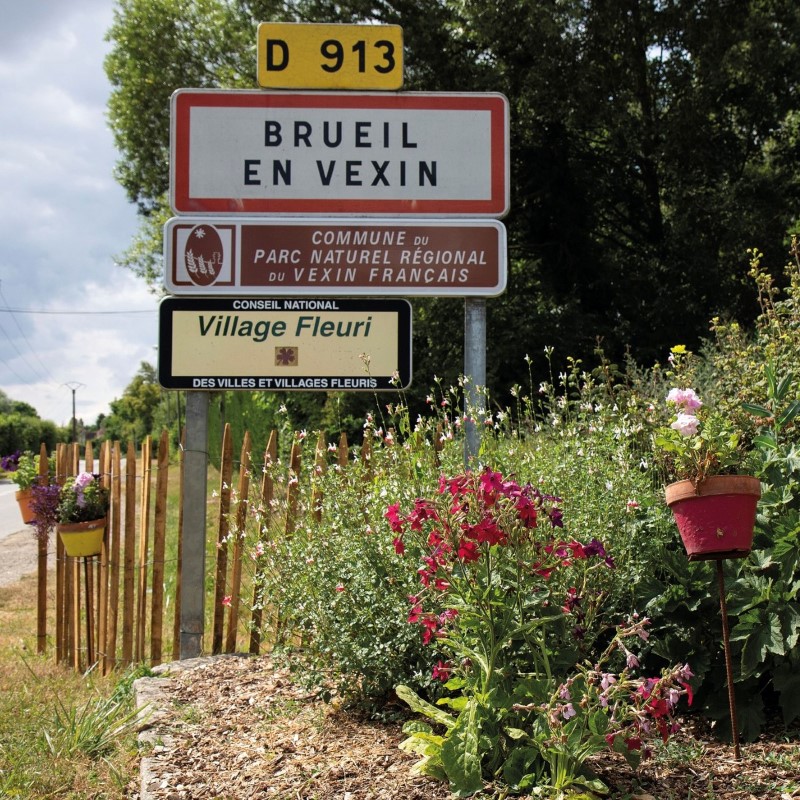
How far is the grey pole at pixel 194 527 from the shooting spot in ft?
17.6

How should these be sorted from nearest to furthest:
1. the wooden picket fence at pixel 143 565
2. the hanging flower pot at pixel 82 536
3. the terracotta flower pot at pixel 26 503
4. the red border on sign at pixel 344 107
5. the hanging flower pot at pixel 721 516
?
the hanging flower pot at pixel 721 516 → the wooden picket fence at pixel 143 565 → the red border on sign at pixel 344 107 → the hanging flower pot at pixel 82 536 → the terracotta flower pot at pixel 26 503

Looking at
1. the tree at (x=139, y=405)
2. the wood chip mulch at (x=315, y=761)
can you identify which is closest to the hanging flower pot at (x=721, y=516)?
the wood chip mulch at (x=315, y=761)

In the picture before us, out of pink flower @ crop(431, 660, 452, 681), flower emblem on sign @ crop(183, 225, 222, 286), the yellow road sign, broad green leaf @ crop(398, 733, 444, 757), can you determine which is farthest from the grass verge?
the yellow road sign

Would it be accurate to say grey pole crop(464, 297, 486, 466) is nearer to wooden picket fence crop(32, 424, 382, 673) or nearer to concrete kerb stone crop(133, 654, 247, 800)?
wooden picket fence crop(32, 424, 382, 673)

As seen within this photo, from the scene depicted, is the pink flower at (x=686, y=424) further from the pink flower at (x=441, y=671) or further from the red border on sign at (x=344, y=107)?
the red border on sign at (x=344, y=107)

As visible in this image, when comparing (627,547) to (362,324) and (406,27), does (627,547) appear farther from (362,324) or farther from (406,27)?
(406,27)

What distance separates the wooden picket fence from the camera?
5.31m

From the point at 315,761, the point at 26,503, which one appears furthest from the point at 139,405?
the point at 315,761

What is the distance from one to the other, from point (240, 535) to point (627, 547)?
231 centimetres

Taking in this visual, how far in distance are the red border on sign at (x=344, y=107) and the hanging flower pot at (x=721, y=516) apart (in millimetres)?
2732

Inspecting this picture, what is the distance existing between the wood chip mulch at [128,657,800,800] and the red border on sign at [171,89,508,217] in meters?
2.86

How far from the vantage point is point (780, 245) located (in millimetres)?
13859

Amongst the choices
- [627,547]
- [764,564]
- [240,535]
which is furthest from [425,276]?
[764,564]

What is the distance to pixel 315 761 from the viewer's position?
338 centimetres
